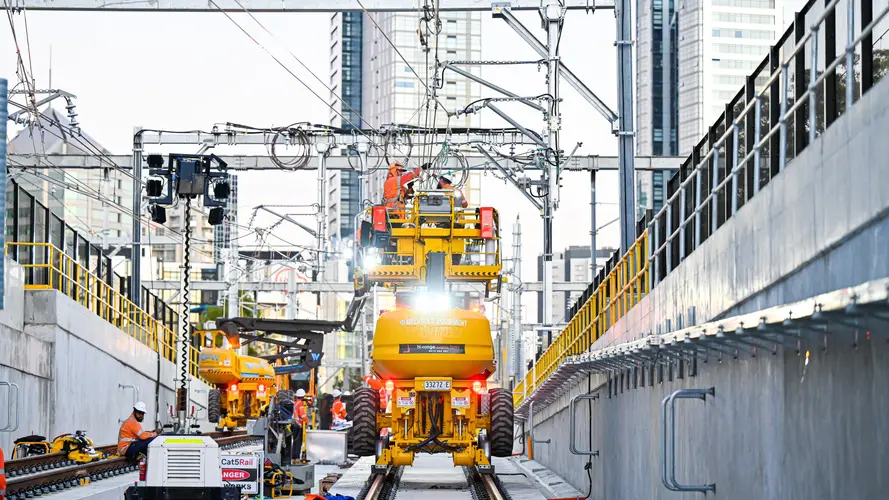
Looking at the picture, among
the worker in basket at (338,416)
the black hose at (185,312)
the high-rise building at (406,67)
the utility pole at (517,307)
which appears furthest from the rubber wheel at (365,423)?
the high-rise building at (406,67)

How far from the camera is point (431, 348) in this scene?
2291 centimetres

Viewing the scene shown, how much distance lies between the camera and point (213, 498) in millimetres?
14914

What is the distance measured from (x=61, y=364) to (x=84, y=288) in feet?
13.3

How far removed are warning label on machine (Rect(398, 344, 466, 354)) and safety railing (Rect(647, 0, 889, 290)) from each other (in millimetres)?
7861

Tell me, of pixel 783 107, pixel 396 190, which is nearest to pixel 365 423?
pixel 396 190

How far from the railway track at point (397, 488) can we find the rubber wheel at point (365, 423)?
1.67 ft

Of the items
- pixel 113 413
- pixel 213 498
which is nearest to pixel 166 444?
pixel 213 498

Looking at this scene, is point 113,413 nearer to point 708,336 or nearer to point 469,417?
point 469,417

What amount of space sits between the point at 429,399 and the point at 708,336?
46.5 feet

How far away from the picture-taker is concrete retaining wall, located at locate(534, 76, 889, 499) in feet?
23.6

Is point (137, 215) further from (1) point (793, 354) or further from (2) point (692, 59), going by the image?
(2) point (692, 59)

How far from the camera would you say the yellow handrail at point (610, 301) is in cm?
1850

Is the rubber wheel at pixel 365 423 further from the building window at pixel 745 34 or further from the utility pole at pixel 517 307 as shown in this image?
the building window at pixel 745 34

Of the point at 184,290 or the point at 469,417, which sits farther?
the point at 469,417
